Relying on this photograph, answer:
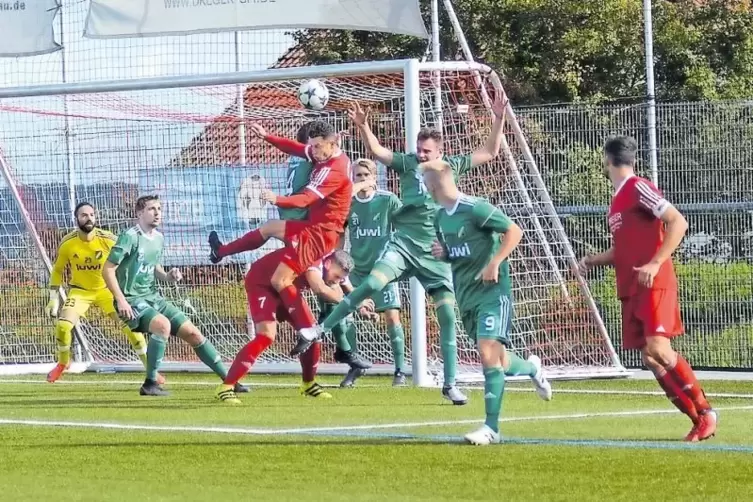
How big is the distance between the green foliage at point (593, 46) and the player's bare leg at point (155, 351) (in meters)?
13.1

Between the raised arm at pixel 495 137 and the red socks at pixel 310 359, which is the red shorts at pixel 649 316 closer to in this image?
the raised arm at pixel 495 137

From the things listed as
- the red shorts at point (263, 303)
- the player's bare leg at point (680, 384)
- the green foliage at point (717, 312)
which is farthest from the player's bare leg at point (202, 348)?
the player's bare leg at point (680, 384)

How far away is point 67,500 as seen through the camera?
7.76 metres

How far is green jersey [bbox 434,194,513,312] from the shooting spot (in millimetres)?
10133

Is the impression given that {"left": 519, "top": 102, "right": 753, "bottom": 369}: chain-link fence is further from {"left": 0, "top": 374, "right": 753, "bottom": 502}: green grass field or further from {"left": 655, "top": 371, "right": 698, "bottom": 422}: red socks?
{"left": 655, "top": 371, "right": 698, "bottom": 422}: red socks

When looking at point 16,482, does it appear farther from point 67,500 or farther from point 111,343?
point 111,343

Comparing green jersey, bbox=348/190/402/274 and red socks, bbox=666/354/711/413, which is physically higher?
green jersey, bbox=348/190/402/274

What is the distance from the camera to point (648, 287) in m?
9.73

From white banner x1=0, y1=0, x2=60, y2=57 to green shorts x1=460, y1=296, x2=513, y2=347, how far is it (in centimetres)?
966

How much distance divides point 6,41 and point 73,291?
11.1 feet

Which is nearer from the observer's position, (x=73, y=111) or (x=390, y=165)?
(x=390, y=165)

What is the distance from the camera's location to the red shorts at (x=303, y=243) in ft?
43.1

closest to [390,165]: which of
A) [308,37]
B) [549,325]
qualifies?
[549,325]

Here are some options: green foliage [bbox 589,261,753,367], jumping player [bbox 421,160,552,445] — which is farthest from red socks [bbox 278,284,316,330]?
green foliage [bbox 589,261,753,367]
